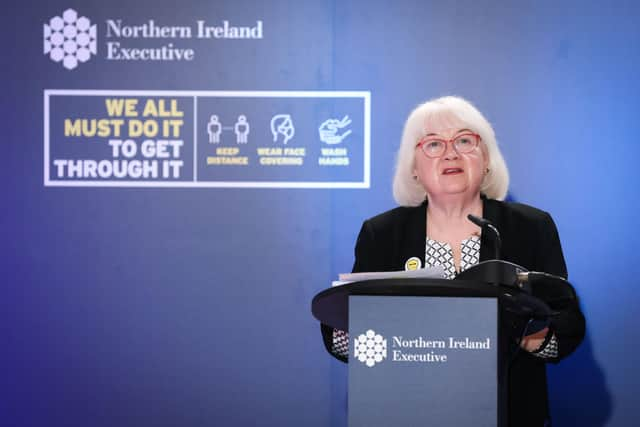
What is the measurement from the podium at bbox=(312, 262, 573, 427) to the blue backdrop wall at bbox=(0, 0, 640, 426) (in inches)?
73.8

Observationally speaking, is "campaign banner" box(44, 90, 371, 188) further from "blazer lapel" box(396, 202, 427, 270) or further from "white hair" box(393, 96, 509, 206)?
"blazer lapel" box(396, 202, 427, 270)

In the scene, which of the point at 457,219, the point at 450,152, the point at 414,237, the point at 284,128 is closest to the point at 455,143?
the point at 450,152

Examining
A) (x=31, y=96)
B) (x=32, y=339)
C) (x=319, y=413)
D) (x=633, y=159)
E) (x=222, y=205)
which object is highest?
(x=31, y=96)

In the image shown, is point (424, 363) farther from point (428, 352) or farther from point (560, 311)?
point (560, 311)

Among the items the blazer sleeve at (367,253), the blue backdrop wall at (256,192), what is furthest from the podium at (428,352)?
the blue backdrop wall at (256,192)

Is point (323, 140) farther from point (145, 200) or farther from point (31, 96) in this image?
point (31, 96)

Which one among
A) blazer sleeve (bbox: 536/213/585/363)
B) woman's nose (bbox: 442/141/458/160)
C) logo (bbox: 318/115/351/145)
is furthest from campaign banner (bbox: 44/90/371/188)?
blazer sleeve (bbox: 536/213/585/363)

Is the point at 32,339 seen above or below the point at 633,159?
below

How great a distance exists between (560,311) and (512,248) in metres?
0.64

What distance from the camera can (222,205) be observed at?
11.5 ft

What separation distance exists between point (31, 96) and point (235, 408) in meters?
1.68

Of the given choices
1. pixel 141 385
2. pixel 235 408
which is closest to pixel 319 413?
pixel 235 408

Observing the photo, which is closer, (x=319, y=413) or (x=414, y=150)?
(x=414, y=150)

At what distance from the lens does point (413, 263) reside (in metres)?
2.62
